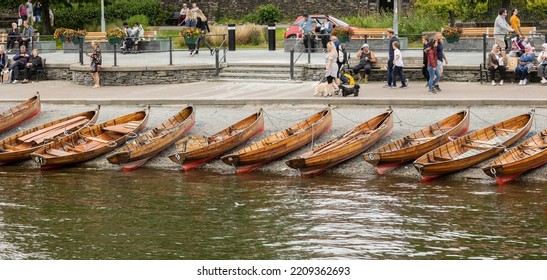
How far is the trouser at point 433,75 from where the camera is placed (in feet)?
117

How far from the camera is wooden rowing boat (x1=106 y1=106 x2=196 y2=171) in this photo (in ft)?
102

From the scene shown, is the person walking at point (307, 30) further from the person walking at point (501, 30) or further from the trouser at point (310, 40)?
the person walking at point (501, 30)

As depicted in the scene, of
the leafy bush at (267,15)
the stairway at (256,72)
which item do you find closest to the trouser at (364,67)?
the stairway at (256,72)

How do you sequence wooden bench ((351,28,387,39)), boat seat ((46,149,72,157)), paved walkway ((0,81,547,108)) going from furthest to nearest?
wooden bench ((351,28,387,39)) → paved walkway ((0,81,547,108)) → boat seat ((46,149,72,157))

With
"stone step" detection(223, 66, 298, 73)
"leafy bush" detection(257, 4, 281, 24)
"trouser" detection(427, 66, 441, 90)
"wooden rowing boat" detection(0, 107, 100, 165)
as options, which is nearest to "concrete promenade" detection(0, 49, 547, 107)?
"trouser" detection(427, 66, 441, 90)

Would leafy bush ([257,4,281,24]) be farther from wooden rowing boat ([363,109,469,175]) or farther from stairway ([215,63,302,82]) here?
wooden rowing boat ([363,109,469,175])

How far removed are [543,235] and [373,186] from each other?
5.35 meters

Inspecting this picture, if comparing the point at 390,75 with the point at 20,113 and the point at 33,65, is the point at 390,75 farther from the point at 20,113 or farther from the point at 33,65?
the point at 33,65

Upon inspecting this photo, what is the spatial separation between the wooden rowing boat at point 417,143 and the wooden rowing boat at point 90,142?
22.4 feet

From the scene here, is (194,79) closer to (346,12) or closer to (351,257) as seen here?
(351,257)

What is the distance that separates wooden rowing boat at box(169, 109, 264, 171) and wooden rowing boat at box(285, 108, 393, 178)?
2117 millimetres

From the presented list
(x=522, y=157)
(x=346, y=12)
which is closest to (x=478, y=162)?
(x=522, y=157)

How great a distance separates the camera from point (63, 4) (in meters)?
56.4

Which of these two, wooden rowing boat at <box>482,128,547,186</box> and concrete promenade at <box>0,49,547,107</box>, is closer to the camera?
wooden rowing boat at <box>482,128,547,186</box>
